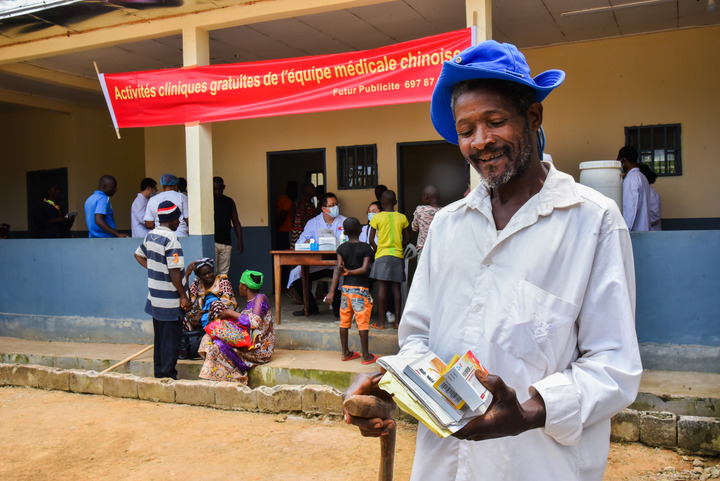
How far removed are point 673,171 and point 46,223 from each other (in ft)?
29.9

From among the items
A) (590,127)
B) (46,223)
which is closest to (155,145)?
(46,223)

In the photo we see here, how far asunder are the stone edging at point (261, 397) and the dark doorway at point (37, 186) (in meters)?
6.06

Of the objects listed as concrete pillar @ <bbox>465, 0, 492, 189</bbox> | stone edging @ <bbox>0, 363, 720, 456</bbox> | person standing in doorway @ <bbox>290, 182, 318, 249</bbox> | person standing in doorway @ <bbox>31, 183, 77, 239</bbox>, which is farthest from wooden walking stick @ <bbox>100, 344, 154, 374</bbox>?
concrete pillar @ <bbox>465, 0, 492, 189</bbox>

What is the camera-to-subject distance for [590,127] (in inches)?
326

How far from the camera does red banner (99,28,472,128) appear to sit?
602 centimetres

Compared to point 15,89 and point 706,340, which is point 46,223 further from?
point 706,340

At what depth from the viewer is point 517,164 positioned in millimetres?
1609

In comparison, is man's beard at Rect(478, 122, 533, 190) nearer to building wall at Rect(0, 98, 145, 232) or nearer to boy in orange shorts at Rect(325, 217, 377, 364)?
boy in orange shorts at Rect(325, 217, 377, 364)

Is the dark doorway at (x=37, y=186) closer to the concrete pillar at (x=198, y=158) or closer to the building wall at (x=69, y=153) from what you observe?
the building wall at (x=69, y=153)

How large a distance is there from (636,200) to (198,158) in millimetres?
4983

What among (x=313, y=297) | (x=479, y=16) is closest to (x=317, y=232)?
(x=313, y=297)

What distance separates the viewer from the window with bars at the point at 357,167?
9.69 metres

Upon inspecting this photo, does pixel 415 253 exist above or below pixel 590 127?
below

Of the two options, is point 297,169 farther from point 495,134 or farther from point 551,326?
point 551,326
